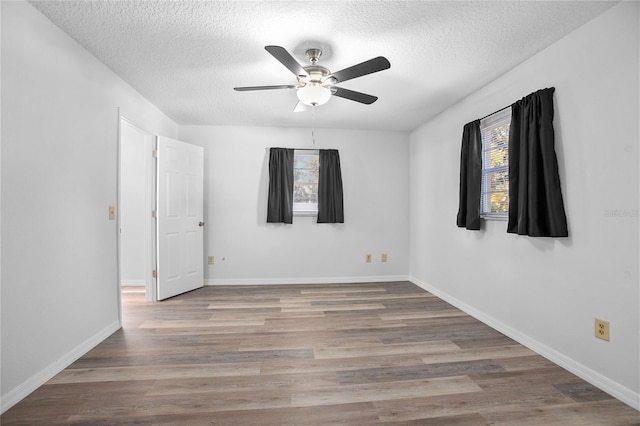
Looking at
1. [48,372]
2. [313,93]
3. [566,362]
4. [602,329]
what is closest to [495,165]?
[602,329]

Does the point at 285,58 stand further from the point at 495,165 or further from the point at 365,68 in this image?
the point at 495,165

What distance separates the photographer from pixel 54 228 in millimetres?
1949

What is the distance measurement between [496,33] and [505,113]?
0.83 meters

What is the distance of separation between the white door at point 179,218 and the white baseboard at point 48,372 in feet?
3.61

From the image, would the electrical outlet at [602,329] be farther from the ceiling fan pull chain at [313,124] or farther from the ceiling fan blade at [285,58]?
the ceiling fan pull chain at [313,124]

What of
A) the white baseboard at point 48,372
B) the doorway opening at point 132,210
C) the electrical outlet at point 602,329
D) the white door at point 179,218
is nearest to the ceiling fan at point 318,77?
the white door at point 179,218

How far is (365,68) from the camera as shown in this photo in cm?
196

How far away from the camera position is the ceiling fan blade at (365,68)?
6.12 ft

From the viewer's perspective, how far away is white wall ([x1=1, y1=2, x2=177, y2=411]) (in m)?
1.65

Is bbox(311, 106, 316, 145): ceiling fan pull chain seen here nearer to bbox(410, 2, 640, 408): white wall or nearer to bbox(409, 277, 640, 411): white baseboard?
bbox(410, 2, 640, 408): white wall

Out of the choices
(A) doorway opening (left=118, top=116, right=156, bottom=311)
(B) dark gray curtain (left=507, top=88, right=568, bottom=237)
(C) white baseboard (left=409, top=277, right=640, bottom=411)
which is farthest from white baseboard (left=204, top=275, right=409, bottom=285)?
(B) dark gray curtain (left=507, top=88, right=568, bottom=237)

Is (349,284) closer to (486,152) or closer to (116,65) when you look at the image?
(486,152)

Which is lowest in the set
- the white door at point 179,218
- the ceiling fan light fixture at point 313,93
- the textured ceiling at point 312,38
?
the white door at point 179,218

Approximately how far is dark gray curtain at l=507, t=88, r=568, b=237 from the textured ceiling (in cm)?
47
